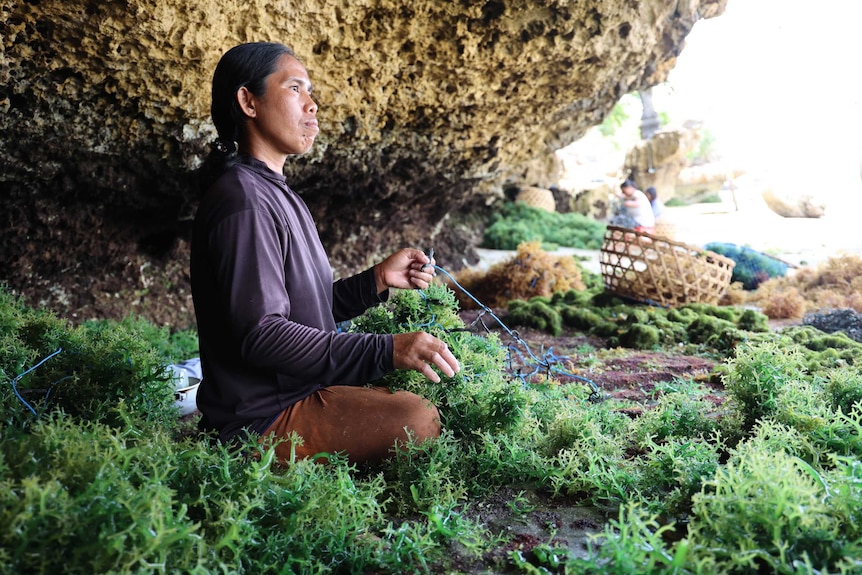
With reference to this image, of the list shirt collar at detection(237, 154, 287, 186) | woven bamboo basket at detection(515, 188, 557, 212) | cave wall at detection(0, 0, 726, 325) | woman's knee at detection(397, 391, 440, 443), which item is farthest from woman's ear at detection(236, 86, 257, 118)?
woven bamboo basket at detection(515, 188, 557, 212)

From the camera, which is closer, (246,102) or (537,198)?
(246,102)

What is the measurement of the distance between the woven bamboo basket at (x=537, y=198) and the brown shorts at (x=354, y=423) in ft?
41.5

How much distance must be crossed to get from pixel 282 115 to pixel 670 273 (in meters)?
5.16

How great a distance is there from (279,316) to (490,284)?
18.8ft

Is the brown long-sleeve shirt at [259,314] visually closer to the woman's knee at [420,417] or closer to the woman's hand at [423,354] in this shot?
the woman's hand at [423,354]

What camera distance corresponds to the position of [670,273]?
6867mm

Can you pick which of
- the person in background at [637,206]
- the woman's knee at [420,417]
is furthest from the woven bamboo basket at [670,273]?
the woman's knee at [420,417]

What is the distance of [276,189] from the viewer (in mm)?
2701

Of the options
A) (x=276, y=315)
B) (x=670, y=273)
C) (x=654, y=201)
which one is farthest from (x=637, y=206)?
(x=276, y=315)

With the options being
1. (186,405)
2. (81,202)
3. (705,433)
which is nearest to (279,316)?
(705,433)

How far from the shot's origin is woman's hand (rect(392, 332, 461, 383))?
2330mm

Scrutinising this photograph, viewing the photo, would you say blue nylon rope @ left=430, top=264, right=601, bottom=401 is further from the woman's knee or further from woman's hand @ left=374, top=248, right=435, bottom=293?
the woman's knee

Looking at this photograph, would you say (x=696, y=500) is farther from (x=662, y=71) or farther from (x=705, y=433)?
(x=662, y=71)

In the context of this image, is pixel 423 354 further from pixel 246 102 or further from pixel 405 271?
pixel 246 102
